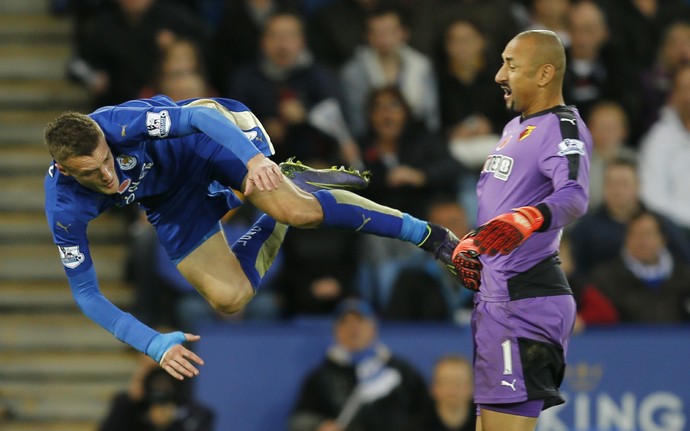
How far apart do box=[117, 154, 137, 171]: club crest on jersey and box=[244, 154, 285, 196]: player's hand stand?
76 cm

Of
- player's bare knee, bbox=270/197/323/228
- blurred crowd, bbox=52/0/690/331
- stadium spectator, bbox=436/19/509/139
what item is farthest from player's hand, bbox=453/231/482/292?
stadium spectator, bbox=436/19/509/139

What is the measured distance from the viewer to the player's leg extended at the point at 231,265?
7.17 m

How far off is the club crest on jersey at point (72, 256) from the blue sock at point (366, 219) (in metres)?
1.19

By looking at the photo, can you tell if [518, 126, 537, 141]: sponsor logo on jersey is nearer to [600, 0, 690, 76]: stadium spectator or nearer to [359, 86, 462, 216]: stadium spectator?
[359, 86, 462, 216]: stadium spectator

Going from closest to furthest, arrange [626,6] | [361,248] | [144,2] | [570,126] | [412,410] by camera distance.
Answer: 1. [570,126]
2. [412,410]
3. [361,248]
4. [144,2]
5. [626,6]

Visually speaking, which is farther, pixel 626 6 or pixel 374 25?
pixel 626 6

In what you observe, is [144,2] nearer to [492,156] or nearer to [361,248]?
[361,248]

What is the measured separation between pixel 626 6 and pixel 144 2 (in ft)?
14.0

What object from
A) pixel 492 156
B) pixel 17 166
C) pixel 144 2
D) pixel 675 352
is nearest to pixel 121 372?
pixel 17 166

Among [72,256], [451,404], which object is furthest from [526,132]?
[451,404]

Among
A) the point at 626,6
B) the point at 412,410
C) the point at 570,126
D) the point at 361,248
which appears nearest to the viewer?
the point at 570,126

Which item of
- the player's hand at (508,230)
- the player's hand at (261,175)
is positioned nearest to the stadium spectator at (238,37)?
the player's hand at (261,175)

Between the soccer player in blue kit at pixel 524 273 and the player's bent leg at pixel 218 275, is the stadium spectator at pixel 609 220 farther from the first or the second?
the soccer player in blue kit at pixel 524 273

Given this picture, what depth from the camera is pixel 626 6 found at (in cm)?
1218
